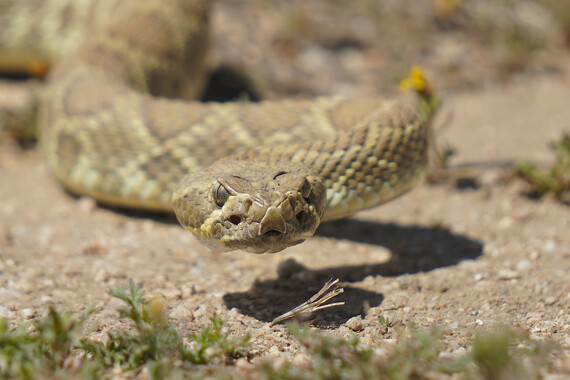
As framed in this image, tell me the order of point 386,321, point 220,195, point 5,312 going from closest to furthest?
point 386,321 < point 5,312 < point 220,195

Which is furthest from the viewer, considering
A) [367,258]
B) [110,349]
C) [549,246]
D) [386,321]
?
[367,258]

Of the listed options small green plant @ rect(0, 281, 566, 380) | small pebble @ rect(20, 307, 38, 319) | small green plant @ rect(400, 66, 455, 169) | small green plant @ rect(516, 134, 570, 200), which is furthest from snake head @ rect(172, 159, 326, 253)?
small green plant @ rect(516, 134, 570, 200)

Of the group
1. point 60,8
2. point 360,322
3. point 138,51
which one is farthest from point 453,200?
point 60,8

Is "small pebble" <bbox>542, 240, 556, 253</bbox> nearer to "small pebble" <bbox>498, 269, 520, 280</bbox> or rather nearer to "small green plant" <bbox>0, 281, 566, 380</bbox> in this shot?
"small pebble" <bbox>498, 269, 520, 280</bbox>

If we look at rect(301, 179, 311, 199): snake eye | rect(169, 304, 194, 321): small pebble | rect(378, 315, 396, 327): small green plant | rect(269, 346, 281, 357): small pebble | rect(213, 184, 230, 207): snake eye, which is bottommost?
rect(169, 304, 194, 321): small pebble

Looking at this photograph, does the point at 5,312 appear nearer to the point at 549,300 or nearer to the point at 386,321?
the point at 386,321

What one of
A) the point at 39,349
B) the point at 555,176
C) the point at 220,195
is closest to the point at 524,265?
the point at 555,176
